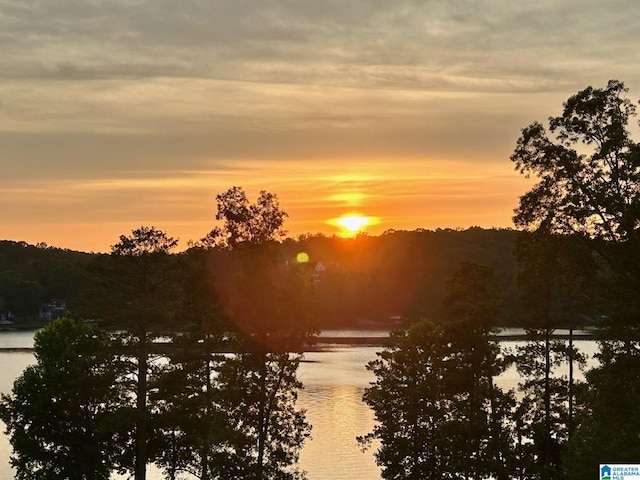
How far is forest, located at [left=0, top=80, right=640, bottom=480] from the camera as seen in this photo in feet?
82.9

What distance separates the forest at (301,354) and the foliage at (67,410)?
10 centimetres

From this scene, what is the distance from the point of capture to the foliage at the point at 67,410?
43.1 meters

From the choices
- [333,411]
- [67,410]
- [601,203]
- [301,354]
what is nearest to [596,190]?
[601,203]

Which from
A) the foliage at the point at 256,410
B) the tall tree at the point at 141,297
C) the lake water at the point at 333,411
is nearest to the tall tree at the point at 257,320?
the foliage at the point at 256,410

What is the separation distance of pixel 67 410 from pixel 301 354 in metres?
17.5

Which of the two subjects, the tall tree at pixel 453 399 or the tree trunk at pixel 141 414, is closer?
the tall tree at pixel 453 399

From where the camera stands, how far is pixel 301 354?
34.5 metres

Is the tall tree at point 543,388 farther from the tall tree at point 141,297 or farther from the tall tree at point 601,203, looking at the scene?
the tall tree at point 141,297

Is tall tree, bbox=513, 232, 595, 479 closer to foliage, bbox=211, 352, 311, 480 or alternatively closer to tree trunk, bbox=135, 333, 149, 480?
foliage, bbox=211, 352, 311, 480

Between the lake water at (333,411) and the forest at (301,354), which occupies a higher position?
the forest at (301,354)

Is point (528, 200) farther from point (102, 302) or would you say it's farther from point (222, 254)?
point (102, 302)

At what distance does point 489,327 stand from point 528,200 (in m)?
15.8

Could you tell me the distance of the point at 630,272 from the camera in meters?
24.0

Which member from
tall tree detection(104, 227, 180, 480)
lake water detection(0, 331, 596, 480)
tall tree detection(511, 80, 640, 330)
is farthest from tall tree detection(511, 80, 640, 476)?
lake water detection(0, 331, 596, 480)
